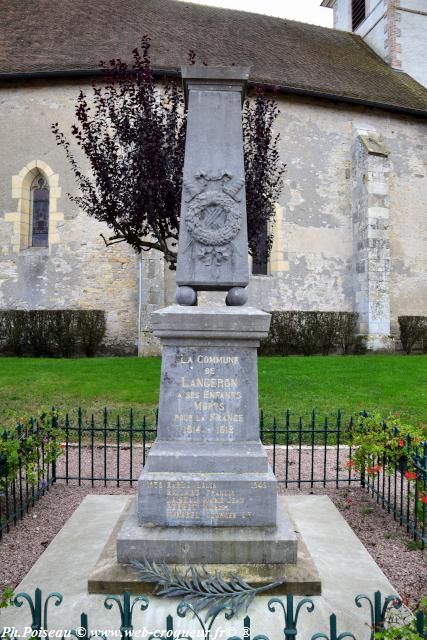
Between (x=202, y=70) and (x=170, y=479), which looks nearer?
(x=170, y=479)

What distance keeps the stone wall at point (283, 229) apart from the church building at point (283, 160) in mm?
40

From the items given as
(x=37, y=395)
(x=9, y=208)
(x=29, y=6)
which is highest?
(x=29, y=6)

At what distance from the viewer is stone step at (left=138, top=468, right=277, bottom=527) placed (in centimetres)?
344

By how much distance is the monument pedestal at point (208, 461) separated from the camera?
3283 millimetres

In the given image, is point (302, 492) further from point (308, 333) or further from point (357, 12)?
point (357, 12)

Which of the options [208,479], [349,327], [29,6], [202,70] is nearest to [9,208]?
[29,6]

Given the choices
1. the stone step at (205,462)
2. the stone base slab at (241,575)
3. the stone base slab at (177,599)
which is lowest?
the stone base slab at (177,599)

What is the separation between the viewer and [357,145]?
1600 centimetres

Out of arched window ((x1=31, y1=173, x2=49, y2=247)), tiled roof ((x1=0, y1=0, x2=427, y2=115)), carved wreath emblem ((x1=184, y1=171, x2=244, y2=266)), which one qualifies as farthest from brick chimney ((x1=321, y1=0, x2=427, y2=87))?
carved wreath emblem ((x1=184, y1=171, x2=244, y2=266))

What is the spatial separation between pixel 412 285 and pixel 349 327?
3.30 metres

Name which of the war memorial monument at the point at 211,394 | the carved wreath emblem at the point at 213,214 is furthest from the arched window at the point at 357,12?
the carved wreath emblem at the point at 213,214

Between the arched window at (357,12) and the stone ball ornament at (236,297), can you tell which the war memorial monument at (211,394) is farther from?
the arched window at (357,12)

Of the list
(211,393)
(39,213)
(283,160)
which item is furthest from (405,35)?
(211,393)

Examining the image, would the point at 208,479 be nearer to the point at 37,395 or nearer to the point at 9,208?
the point at 37,395
